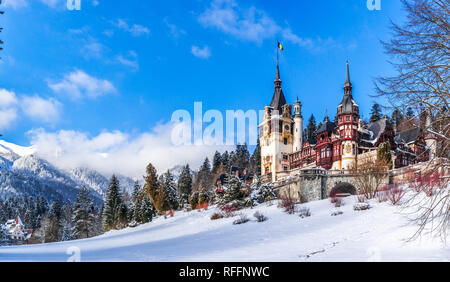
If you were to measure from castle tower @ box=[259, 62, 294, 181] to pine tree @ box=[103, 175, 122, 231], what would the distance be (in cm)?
2271

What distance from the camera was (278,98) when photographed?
60.0 metres

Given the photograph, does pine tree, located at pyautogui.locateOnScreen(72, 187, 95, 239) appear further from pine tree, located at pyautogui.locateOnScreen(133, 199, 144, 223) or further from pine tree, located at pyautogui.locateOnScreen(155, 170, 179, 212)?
pine tree, located at pyautogui.locateOnScreen(155, 170, 179, 212)

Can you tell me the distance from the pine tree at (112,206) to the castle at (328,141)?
2291 centimetres

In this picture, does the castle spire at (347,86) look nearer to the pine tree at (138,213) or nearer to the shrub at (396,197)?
the shrub at (396,197)

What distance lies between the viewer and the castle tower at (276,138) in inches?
2184

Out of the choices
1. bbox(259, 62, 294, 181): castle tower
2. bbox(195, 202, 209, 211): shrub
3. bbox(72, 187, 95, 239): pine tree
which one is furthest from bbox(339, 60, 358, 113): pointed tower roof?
bbox(72, 187, 95, 239): pine tree

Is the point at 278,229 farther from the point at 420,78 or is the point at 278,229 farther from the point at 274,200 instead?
the point at 274,200

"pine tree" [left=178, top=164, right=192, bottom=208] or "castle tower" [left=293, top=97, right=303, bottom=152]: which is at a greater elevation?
"castle tower" [left=293, top=97, right=303, bottom=152]

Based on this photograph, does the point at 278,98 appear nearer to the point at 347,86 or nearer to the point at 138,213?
the point at 347,86

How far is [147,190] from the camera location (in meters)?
57.1

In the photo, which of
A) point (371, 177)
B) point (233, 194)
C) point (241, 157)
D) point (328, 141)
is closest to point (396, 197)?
point (371, 177)

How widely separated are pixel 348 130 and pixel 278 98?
17.1m

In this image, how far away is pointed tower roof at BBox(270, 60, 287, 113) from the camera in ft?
194

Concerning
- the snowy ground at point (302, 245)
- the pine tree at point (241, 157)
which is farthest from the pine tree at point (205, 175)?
the snowy ground at point (302, 245)
